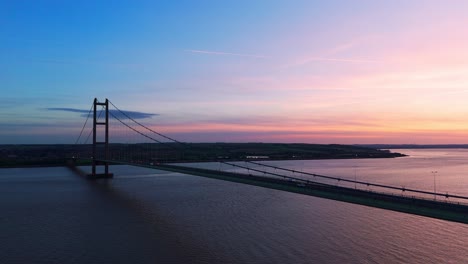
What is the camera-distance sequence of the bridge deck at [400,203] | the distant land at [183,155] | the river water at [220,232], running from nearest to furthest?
the bridge deck at [400,203], the river water at [220,232], the distant land at [183,155]

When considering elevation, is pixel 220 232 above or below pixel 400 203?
below

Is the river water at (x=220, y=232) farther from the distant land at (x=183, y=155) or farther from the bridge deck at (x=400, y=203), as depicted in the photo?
the distant land at (x=183, y=155)

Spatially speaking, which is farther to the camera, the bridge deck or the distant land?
the distant land

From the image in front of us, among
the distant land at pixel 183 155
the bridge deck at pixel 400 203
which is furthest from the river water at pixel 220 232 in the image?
the distant land at pixel 183 155

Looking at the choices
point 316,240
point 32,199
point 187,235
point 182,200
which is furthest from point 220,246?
point 32,199

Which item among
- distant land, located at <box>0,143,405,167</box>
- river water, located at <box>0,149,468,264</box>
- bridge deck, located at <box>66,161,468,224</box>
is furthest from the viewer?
distant land, located at <box>0,143,405,167</box>

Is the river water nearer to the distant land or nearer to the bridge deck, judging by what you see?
the bridge deck

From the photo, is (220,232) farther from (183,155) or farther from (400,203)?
(183,155)

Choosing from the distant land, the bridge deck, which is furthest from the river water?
the distant land

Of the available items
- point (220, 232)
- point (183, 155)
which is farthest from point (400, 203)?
point (183, 155)

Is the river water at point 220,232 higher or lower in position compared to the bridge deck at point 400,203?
lower

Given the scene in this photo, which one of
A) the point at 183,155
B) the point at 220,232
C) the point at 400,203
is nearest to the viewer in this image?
the point at 400,203
